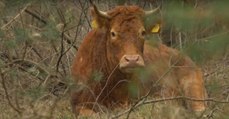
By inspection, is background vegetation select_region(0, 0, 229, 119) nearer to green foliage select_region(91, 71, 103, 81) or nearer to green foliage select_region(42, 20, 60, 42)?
green foliage select_region(42, 20, 60, 42)

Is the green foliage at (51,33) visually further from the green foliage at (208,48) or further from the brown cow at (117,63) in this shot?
the green foliage at (208,48)

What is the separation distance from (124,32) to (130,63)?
496 mm

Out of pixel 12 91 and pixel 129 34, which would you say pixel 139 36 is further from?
pixel 12 91

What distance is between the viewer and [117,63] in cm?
839

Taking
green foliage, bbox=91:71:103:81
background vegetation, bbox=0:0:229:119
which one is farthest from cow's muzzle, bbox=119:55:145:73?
background vegetation, bbox=0:0:229:119

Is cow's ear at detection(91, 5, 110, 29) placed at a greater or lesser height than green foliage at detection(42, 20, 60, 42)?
lesser

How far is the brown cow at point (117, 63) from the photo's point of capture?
8.06 m

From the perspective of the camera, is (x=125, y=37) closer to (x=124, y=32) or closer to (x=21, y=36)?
(x=124, y=32)

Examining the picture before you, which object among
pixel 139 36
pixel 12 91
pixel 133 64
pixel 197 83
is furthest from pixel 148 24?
pixel 12 91

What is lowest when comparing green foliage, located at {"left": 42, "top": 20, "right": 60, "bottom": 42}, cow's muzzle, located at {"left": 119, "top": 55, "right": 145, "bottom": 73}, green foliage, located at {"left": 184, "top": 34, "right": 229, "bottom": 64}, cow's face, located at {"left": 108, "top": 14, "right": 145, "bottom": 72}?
cow's muzzle, located at {"left": 119, "top": 55, "right": 145, "bottom": 73}

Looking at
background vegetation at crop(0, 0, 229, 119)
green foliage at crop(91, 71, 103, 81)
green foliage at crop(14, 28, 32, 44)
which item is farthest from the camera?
green foliage at crop(91, 71, 103, 81)

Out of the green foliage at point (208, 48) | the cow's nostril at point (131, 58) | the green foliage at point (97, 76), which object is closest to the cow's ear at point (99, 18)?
the green foliage at point (97, 76)

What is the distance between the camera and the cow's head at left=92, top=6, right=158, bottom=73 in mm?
8117

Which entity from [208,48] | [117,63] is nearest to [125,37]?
[117,63]
